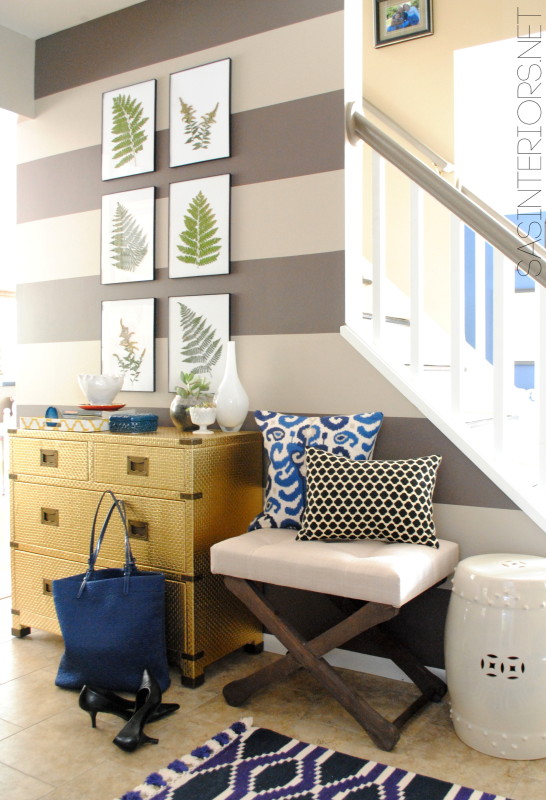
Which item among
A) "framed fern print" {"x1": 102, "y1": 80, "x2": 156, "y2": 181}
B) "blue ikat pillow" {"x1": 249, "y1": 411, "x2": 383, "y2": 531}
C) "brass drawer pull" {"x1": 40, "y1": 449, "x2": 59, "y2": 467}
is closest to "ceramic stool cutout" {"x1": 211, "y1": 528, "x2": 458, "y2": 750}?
"blue ikat pillow" {"x1": 249, "y1": 411, "x2": 383, "y2": 531}

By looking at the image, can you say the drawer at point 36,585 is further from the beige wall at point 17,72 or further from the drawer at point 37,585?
the beige wall at point 17,72

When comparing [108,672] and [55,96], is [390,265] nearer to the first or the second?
[55,96]

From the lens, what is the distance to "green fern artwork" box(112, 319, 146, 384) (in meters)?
3.15

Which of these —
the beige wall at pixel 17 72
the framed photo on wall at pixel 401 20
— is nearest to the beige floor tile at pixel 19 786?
the beige wall at pixel 17 72

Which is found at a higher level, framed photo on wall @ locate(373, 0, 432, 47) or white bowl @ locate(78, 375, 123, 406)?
framed photo on wall @ locate(373, 0, 432, 47)

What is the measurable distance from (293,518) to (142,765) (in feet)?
3.00

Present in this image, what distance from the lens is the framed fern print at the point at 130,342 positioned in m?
3.11

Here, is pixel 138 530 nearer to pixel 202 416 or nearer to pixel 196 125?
pixel 202 416

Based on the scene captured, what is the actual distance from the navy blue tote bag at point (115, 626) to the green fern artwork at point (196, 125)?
5.54 ft

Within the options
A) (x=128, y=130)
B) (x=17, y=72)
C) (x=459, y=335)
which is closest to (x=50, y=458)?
(x=128, y=130)

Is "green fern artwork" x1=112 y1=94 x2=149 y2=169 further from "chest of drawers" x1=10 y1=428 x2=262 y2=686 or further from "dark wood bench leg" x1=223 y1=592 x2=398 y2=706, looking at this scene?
"dark wood bench leg" x1=223 y1=592 x2=398 y2=706

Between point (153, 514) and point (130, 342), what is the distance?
959 millimetres

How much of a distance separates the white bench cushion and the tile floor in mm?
435

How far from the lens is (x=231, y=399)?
2674 millimetres
